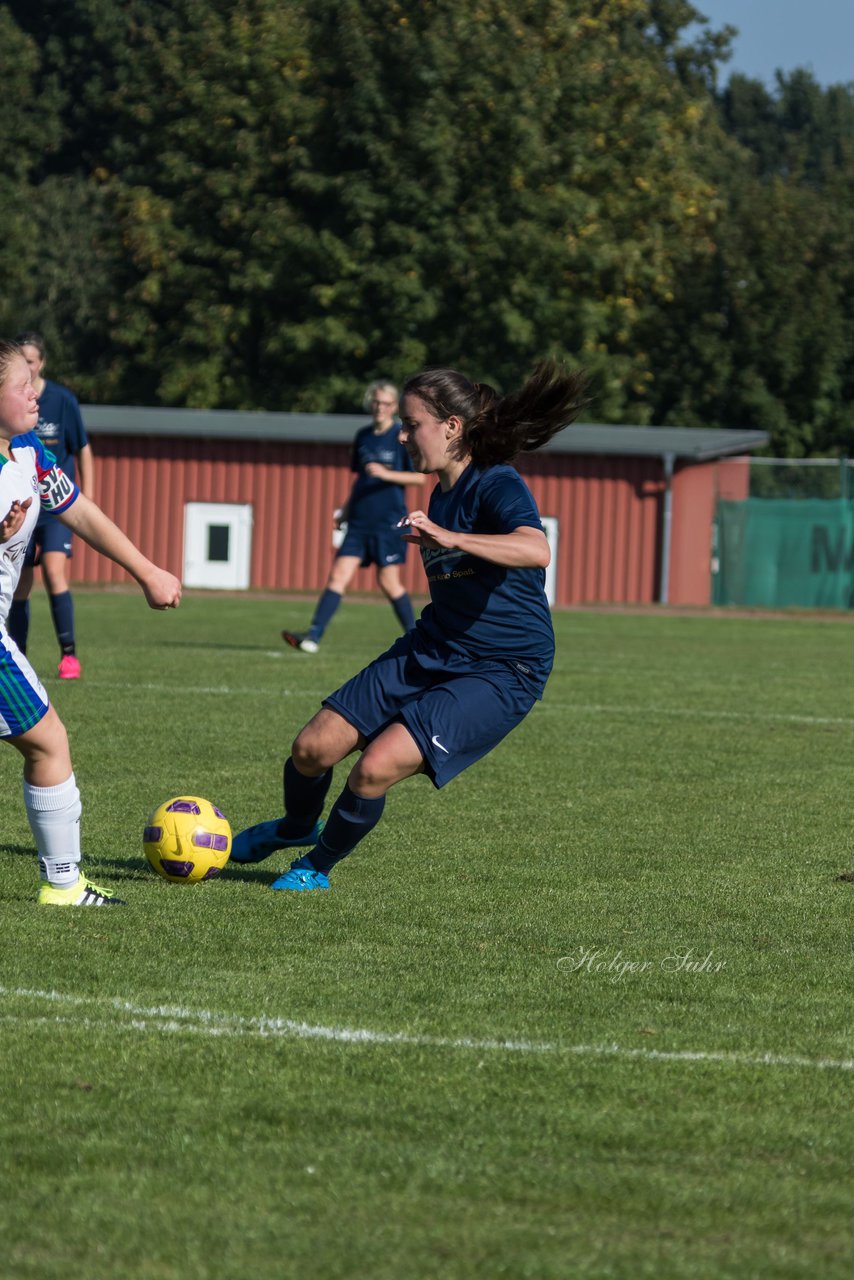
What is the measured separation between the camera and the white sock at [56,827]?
5672 millimetres

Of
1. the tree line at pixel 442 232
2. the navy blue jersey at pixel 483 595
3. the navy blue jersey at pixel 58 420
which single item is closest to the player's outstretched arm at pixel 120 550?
the navy blue jersey at pixel 483 595

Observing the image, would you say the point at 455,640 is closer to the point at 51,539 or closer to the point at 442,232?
the point at 51,539

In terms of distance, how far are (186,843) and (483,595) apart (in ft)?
4.35

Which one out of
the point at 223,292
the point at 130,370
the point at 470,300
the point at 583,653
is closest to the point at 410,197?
the point at 470,300

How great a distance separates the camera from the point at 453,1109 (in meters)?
3.74

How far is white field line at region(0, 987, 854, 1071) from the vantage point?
4168 mm

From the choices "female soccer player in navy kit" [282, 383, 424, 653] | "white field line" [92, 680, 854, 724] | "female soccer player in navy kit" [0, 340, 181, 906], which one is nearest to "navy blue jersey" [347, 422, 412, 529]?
"female soccer player in navy kit" [282, 383, 424, 653]

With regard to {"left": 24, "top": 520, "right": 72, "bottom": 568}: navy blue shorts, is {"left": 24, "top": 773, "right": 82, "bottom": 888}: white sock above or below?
below

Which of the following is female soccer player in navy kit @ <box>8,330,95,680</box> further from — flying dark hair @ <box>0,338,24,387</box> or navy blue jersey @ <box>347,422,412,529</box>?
flying dark hair @ <box>0,338,24,387</box>

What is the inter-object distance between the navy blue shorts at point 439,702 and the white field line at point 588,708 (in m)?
5.99

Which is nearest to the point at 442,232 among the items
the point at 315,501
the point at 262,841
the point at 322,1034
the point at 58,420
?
the point at 315,501

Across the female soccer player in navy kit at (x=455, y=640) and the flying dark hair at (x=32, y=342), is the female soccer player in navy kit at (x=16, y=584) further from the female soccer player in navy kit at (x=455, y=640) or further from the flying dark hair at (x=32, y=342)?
the flying dark hair at (x=32, y=342)

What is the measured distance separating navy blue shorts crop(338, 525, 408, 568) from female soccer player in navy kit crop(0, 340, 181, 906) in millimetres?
9971

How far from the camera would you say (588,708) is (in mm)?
12477
